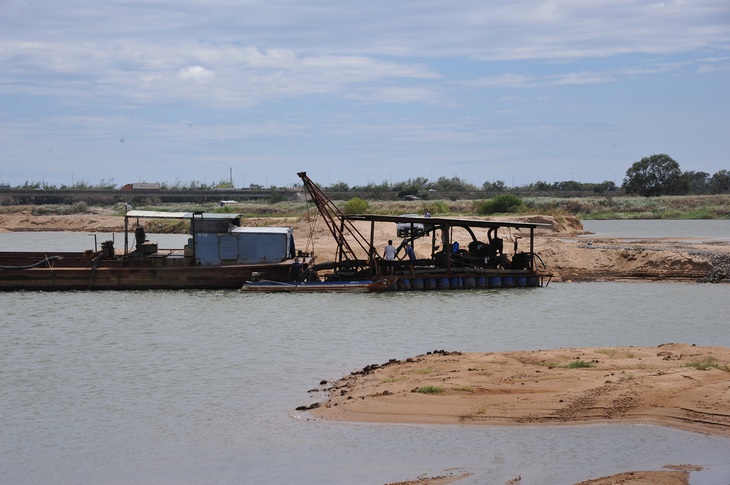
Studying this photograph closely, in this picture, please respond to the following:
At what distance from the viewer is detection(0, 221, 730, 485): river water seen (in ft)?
39.1

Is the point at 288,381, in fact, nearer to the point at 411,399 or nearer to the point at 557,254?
the point at 411,399

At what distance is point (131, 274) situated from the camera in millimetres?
32500

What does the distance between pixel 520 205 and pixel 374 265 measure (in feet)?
159

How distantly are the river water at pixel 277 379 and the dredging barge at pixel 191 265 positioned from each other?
620 mm

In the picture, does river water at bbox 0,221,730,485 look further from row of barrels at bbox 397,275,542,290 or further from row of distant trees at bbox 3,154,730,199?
row of distant trees at bbox 3,154,730,199

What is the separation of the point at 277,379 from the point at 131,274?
1655cm

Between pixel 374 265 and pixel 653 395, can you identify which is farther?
pixel 374 265

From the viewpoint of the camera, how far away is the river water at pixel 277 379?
39.1ft

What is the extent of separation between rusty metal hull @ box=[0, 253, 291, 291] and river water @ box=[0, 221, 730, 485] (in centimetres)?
52

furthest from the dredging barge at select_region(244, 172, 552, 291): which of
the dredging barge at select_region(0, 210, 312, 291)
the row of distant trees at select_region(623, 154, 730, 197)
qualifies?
the row of distant trees at select_region(623, 154, 730, 197)

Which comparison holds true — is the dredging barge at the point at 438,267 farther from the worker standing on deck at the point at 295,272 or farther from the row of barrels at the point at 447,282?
the worker standing on deck at the point at 295,272

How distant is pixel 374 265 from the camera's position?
1252 inches

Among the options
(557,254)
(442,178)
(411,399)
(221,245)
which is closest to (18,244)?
(221,245)

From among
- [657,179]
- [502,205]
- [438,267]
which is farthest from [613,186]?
[438,267]
